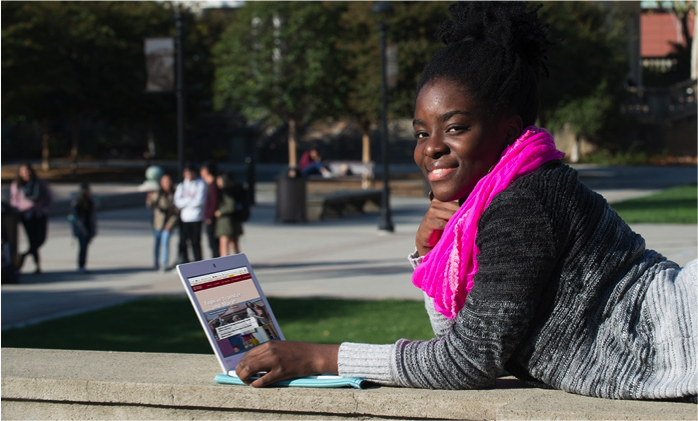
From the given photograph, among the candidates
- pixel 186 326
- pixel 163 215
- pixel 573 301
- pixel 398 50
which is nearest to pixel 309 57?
pixel 398 50

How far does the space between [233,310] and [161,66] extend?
37.3 ft

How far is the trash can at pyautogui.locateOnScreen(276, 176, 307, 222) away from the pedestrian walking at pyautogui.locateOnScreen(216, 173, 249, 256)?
6366 millimetres

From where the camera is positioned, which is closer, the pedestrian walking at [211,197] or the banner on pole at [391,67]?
the pedestrian walking at [211,197]

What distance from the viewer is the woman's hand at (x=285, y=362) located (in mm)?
2561

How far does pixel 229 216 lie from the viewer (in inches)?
508

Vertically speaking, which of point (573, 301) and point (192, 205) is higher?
point (573, 301)

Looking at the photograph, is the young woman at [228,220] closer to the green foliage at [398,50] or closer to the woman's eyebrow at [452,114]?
the woman's eyebrow at [452,114]

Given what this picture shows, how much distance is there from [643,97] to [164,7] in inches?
999

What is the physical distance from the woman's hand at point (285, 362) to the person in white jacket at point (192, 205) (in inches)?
414

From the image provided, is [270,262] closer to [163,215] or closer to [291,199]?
[163,215]

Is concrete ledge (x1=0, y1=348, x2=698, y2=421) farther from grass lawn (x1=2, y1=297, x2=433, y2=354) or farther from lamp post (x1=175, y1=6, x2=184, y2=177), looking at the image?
lamp post (x1=175, y1=6, x2=184, y2=177)

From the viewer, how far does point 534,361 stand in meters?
2.42

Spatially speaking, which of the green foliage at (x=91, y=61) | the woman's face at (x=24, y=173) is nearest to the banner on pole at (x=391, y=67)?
the woman's face at (x=24, y=173)

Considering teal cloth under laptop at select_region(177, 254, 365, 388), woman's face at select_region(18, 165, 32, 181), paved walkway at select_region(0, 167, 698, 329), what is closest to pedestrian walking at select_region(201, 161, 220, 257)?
paved walkway at select_region(0, 167, 698, 329)
